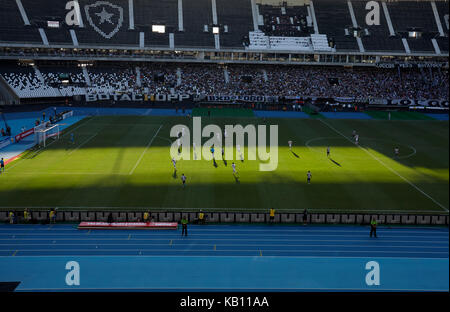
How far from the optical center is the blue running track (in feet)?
59.2

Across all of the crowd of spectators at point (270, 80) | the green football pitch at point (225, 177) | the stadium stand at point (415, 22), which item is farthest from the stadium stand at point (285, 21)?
the green football pitch at point (225, 177)

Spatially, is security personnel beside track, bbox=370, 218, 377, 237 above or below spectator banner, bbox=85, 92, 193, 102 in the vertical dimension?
below

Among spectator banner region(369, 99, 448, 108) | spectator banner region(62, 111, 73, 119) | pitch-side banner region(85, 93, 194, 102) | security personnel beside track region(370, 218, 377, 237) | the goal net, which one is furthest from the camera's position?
spectator banner region(369, 99, 448, 108)

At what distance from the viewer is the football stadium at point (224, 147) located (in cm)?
1998

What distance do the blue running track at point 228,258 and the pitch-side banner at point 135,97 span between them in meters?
49.9

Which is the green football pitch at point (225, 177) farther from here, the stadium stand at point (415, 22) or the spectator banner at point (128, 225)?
the stadium stand at point (415, 22)

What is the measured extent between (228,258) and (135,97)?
57.0 meters

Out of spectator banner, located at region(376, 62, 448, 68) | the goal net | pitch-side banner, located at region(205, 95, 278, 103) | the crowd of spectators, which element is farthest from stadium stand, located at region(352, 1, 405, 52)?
the goal net

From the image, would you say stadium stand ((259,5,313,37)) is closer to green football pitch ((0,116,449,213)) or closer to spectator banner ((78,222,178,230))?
green football pitch ((0,116,449,213))

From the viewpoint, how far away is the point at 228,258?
20859mm

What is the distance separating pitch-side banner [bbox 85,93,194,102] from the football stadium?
0.86 ft

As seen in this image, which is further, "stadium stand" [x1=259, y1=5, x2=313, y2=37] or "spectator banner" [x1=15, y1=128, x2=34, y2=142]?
"stadium stand" [x1=259, y1=5, x2=313, y2=37]
